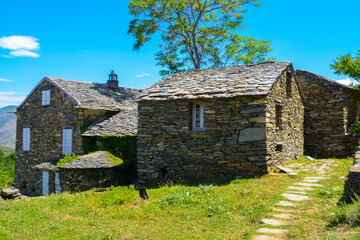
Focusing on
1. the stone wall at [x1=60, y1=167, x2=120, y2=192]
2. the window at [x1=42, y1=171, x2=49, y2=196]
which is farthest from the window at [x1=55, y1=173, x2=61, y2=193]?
the stone wall at [x1=60, y1=167, x2=120, y2=192]

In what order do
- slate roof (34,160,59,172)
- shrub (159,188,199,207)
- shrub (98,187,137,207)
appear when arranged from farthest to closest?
slate roof (34,160,59,172) → shrub (98,187,137,207) → shrub (159,188,199,207)

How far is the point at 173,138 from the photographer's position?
38.4 ft

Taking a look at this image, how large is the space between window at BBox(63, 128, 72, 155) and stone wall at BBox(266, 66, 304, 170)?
11.8m

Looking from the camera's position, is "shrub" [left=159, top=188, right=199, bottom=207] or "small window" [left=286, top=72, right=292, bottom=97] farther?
"small window" [left=286, top=72, right=292, bottom=97]

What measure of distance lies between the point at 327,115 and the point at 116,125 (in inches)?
446

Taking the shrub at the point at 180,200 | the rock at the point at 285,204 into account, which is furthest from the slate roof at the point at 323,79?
the shrub at the point at 180,200

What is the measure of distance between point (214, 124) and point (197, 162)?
164 cm

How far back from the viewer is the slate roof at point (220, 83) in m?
10.6

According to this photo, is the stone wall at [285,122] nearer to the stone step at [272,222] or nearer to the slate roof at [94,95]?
the stone step at [272,222]

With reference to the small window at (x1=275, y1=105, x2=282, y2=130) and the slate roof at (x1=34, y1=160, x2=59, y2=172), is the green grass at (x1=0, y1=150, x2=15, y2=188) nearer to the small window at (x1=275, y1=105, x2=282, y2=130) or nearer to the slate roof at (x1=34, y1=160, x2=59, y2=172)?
the slate roof at (x1=34, y1=160, x2=59, y2=172)

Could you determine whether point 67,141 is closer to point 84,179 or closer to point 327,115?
point 84,179

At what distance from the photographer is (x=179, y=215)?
6773mm

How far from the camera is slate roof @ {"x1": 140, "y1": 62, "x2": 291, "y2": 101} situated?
1059 cm

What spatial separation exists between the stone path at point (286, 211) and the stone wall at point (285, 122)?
81.8 inches
